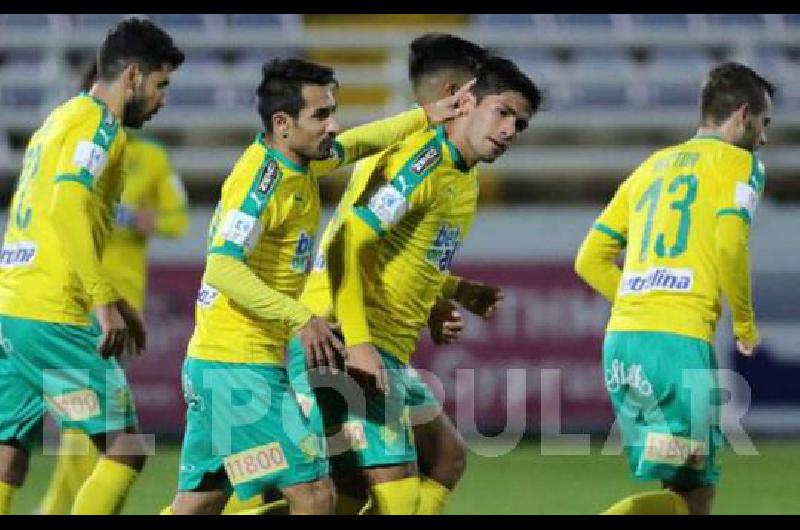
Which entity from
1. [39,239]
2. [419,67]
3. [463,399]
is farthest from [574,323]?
[39,239]

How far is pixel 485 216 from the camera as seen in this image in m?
11.6

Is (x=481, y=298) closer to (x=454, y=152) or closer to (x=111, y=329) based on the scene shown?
(x=454, y=152)

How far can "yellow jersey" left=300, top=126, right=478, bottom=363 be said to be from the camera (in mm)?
5531

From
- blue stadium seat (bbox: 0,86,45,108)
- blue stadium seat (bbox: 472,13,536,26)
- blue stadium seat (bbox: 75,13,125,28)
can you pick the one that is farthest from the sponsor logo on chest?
blue stadium seat (bbox: 0,86,45,108)

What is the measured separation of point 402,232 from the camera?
573cm

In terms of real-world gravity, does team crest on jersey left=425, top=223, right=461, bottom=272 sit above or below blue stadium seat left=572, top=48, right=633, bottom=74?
below

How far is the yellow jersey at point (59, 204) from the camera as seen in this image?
594cm

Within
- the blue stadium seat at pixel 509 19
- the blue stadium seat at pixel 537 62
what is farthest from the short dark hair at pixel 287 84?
the blue stadium seat at pixel 509 19

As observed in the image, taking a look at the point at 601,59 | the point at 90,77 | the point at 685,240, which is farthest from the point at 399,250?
the point at 601,59

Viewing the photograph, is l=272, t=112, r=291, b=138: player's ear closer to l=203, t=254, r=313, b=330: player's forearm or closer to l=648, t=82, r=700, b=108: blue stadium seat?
l=203, t=254, r=313, b=330: player's forearm

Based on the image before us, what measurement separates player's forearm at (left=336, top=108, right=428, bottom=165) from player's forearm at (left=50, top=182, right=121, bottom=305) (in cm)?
89

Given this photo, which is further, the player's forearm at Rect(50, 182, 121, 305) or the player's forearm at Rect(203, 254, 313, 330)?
the player's forearm at Rect(50, 182, 121, 305)

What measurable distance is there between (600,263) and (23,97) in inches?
354

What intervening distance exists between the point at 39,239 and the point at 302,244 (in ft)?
3.64
